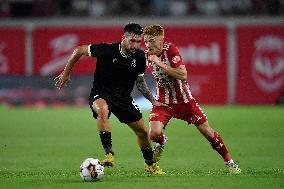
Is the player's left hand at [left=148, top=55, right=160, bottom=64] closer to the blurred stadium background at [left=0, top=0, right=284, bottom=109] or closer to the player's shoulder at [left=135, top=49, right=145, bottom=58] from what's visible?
the player's shoulder at [left=135, top=49, right=145, bottom=58]

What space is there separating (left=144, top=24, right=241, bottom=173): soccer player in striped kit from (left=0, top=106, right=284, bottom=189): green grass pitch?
1.69 ft

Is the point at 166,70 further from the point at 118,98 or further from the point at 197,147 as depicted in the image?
the point at 197,147

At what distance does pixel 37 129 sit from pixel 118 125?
2900 millimetres

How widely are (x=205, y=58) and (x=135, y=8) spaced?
163 inches

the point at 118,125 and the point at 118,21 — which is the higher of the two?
the point at 118,21

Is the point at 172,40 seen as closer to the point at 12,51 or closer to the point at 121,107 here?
the point at 12,51

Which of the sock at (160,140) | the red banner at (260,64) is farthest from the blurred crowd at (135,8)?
the sock at (160,140)

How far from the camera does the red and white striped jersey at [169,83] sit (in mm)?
11727

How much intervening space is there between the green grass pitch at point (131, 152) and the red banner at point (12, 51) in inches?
236

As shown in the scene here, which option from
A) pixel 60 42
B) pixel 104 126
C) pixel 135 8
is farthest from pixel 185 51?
pixel 104 126

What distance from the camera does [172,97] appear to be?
12000mm

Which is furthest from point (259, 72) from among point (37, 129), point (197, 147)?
point (197, 147)

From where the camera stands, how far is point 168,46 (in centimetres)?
1179

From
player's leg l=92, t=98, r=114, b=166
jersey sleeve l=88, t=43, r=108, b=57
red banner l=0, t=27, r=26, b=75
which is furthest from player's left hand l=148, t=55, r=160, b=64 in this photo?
red banner l=0, t=27, r=26, b=75
